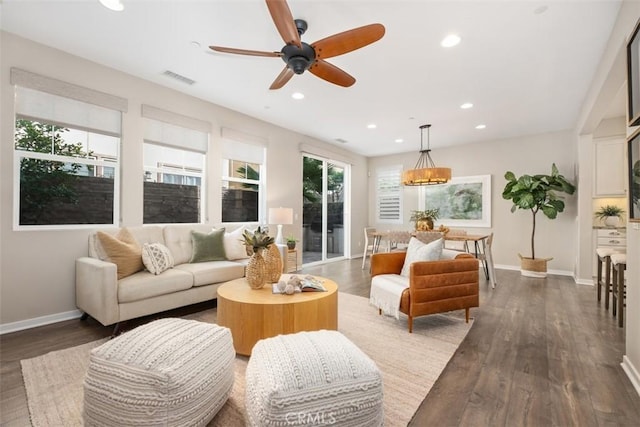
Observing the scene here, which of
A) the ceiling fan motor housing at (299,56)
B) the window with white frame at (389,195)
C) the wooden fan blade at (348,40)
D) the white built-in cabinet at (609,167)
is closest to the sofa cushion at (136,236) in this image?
the ceiling fan motor housing at (299,56)

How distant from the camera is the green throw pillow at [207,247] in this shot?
3.67m

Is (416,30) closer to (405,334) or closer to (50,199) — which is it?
(405,334)

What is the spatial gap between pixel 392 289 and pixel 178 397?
2.06 m

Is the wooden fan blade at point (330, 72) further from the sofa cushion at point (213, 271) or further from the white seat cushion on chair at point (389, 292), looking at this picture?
the sofa cushion at point (213, 271)

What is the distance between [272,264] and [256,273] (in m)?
0.18

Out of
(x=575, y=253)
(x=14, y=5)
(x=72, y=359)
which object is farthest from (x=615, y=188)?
(x=14, y=5)

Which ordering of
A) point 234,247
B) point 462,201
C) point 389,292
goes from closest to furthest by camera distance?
1. point 389,292
2. point 234,247
3. point 462,201

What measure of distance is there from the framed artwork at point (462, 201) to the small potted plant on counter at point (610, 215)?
6.06ft

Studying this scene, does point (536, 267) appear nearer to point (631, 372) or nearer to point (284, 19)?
point (631, 372)

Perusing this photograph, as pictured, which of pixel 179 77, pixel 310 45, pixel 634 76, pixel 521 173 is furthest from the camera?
pixel 521 173

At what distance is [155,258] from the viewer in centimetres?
303

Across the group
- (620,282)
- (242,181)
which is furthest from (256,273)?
(620,282)

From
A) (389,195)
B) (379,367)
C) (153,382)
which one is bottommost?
(379,367)

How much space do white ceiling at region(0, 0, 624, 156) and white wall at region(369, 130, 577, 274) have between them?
3.79 ft
